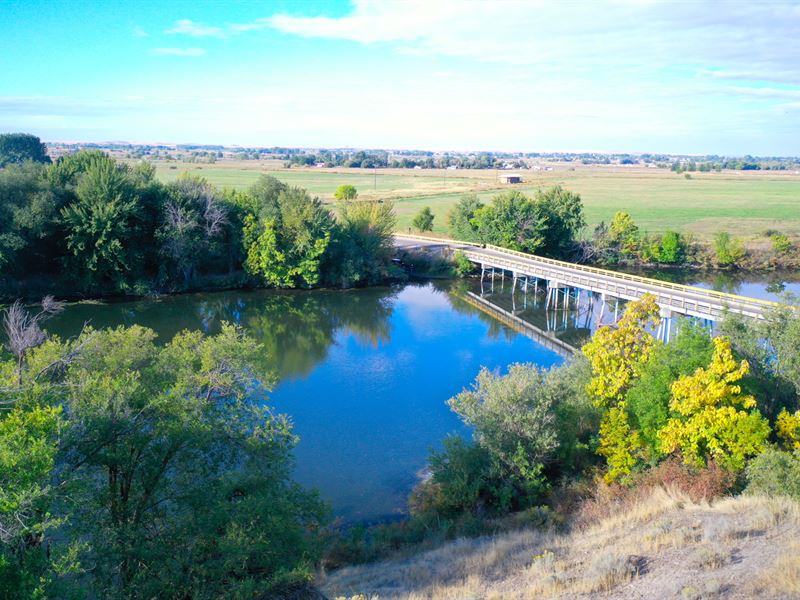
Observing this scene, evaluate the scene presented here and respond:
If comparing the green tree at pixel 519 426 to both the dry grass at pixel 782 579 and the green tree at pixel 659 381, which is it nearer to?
the green tree at pixel 659 381

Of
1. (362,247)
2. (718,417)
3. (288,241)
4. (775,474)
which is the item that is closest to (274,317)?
(288,241)

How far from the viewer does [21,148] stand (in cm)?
10669

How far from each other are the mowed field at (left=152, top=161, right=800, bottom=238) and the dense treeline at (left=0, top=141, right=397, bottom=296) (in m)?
24.2

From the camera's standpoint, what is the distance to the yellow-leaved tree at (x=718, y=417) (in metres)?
18.3

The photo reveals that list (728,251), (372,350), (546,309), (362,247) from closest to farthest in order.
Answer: (372,350) → (546,309) → (362,247) → (728,251)

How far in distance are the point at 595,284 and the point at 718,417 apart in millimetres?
26078

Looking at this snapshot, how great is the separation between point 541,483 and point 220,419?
9953 mm

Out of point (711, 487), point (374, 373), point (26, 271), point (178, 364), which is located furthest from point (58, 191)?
point (711, 487)

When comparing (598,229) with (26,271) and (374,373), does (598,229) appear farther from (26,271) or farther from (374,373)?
(26,271)

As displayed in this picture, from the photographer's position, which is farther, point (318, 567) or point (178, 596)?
point (318, 567)

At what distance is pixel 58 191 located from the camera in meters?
47.2

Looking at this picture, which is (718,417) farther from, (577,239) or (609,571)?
(577,239)

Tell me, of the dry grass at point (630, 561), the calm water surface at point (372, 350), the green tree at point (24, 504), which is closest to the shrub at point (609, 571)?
the dry grass at point (630, 561)

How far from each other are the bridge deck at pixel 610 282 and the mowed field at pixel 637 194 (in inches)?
585
